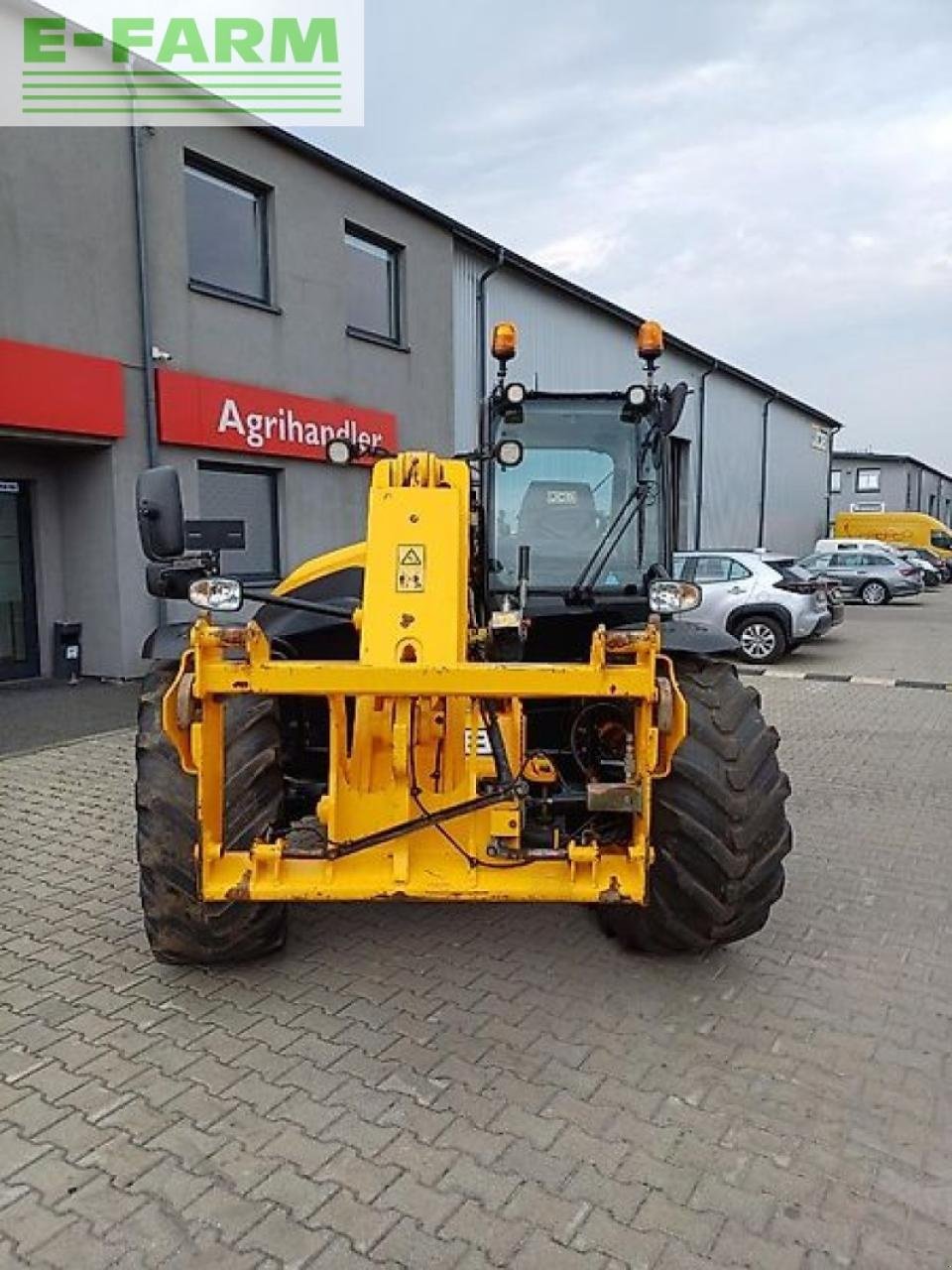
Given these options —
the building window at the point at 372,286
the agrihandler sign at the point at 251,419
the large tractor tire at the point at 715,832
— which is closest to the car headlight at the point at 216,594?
the large tractor tire at the point at 715,832

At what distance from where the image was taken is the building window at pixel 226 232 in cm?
1086

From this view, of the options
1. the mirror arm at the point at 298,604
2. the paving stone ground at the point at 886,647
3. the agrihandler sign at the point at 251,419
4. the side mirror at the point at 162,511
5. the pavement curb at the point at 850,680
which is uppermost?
the agrihandler sign at the point at 251,419

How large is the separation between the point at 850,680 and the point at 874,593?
→ 1558cm

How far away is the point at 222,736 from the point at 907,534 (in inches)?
1573

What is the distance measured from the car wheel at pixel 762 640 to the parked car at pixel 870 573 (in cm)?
1271

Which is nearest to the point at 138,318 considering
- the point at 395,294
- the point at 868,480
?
the point at 395,294

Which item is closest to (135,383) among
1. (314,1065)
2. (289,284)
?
(289,284)

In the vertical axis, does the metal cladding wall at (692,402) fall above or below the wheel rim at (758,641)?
above

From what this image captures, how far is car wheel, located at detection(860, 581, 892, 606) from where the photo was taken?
25.8 metres

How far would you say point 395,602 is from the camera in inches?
134

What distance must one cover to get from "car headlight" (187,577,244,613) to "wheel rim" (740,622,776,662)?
11.1 m

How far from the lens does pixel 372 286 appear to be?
44.4 ft

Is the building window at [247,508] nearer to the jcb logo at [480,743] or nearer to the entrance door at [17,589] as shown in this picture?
the entrance door at [17,589]

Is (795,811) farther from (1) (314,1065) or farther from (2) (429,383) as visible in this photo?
(2) (429,383)
